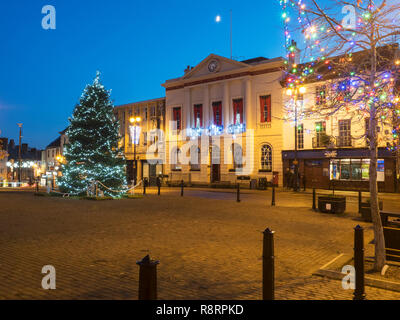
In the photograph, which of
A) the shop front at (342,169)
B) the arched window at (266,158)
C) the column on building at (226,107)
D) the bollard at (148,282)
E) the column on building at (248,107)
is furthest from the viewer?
the column on building at (226,107)

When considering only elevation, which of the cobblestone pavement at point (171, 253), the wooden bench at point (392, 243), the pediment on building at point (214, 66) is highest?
the pediment on building at point (214, 66)

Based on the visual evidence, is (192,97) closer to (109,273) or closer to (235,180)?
(235,180)

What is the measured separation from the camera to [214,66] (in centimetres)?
3766

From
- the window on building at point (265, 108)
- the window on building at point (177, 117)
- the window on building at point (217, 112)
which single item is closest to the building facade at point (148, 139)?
the window on building at point (177, 117)

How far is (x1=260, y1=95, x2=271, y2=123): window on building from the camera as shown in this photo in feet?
111

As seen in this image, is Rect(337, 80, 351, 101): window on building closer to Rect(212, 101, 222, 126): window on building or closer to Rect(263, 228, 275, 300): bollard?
Rect(263, 228, 275, 300): bollard

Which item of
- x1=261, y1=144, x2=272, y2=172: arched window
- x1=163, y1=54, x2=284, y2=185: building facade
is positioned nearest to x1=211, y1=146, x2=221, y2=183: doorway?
x1=163, y1=54, x2=284, y2=185: building facade

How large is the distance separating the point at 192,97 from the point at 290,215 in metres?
29.1

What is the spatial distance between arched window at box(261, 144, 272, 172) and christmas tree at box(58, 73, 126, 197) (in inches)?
686

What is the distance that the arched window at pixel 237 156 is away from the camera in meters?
35.2

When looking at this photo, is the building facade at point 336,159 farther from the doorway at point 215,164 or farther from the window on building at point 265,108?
the doorway at point 215,164

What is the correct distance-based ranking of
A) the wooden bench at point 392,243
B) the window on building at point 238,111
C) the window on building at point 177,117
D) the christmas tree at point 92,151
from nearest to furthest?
1. the wooden bench at point 392,243
2. the christmas tree at point 92,151
3. the window on building at point 238,111
4. the window on building at point 177,117
